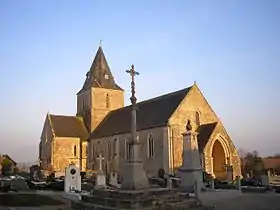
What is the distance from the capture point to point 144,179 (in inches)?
547

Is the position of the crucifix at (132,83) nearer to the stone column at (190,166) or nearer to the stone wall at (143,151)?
the stone column at (190,166)

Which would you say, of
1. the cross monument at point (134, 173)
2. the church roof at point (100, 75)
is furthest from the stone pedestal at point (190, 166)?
the church roof at point (100, 75)

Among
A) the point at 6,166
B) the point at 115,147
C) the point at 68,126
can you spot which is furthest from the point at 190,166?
the point at 6,166

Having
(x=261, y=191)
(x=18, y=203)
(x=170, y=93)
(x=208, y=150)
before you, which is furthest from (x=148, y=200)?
(x=170, y=93)

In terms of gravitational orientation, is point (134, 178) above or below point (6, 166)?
above

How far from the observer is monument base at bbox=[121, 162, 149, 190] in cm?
1350

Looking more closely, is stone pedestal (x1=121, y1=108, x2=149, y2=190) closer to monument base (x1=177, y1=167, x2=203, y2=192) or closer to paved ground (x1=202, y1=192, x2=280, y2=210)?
paved ground (x1=202, y1=192, x2=280, y2=210)

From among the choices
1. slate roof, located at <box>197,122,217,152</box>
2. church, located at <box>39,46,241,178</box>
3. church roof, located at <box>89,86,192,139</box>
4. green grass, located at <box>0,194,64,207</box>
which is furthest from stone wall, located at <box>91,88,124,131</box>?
green grass, located at <box>0,194,64,207</box>

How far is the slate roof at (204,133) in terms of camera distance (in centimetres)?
3135

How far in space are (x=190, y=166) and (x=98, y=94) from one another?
95.8 ft

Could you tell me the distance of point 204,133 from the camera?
32.6 meters

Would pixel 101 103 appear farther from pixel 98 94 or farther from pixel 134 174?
pixel 134 174

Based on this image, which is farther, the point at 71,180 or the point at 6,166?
the point at 6,166

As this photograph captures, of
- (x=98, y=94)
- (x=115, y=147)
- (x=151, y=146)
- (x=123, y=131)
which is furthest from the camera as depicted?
(x=98, y=94)
